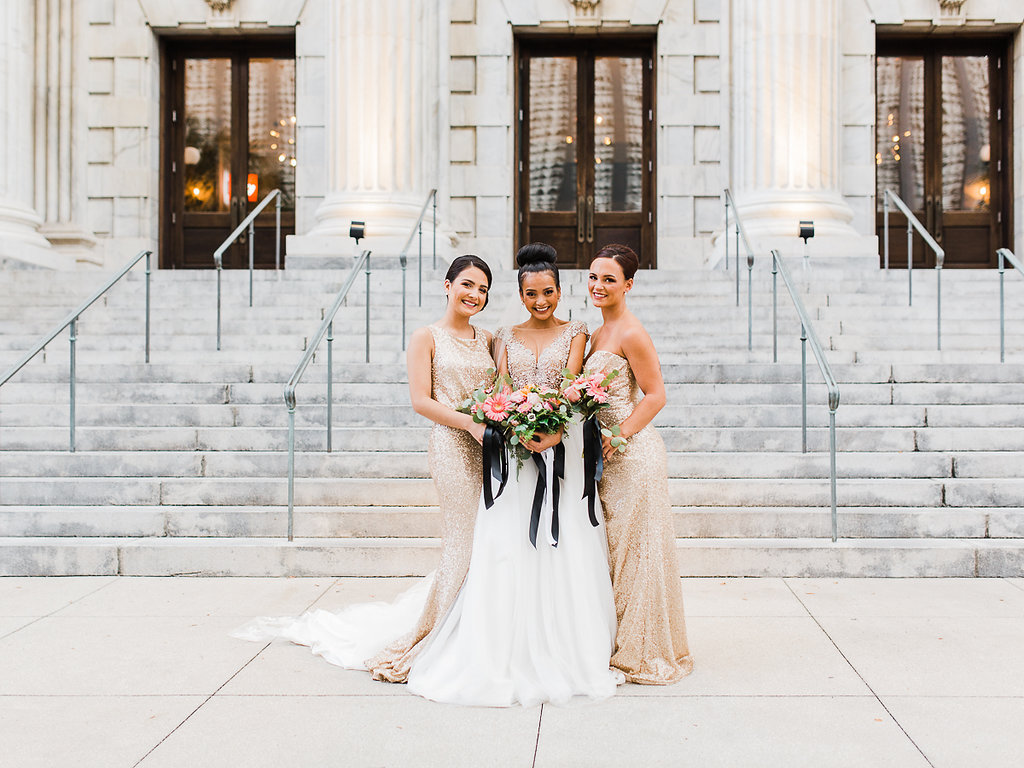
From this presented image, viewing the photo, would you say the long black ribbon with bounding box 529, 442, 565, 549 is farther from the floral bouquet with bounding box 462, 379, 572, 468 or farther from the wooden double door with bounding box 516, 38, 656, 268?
the wooden double door with bounding box 516, 38, 656, 268

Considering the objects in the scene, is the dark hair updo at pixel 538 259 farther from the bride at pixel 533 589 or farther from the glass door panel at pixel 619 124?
the glass door panel at pixel 619 124

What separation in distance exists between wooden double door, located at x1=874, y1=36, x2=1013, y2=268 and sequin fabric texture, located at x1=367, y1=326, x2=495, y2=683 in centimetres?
1301

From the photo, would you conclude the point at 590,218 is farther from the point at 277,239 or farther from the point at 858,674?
the point at 858,674

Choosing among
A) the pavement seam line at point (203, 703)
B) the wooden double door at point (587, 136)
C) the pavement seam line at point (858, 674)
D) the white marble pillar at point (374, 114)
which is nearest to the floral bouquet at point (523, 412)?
the pavement seam line at point (203, 703)

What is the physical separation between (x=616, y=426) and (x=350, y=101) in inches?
401

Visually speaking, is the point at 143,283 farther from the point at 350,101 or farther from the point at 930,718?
the point at 930,718

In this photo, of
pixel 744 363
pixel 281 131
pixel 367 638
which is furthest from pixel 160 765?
pixel 281 131

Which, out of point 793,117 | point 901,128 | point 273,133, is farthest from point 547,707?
point 901,128

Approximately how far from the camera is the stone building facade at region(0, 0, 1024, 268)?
49.4 ft

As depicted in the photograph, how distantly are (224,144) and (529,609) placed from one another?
13840mm

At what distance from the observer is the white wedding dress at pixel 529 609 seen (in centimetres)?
409

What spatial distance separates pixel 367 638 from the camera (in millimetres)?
4719

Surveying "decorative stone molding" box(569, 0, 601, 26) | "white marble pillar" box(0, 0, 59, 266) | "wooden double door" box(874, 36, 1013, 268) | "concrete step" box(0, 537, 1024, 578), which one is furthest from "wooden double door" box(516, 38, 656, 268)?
"concrete step" box(0, 537, 1024, 578)

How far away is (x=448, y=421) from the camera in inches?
171
